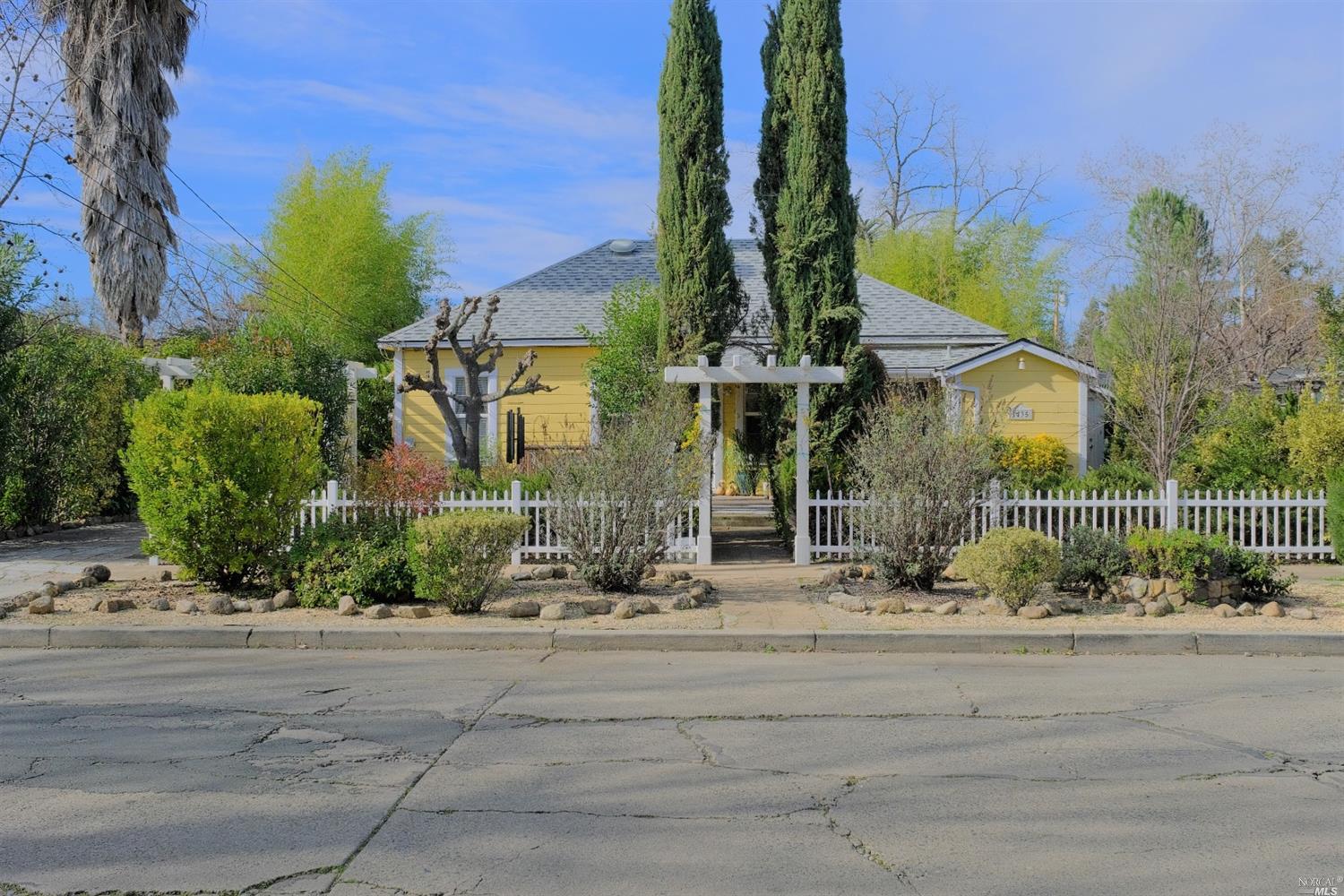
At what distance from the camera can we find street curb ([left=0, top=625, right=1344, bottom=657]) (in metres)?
8.80

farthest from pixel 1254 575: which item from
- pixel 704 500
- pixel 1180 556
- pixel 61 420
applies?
pixel 61 420

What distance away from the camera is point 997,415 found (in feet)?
38.4

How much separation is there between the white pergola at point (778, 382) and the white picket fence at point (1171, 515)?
28 cm

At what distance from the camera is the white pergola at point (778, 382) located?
1368 cm

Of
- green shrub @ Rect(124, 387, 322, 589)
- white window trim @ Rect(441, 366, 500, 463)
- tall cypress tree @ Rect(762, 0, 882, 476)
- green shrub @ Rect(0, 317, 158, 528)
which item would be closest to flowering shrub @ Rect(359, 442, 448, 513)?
green shrub @ Rect(124, 387, 322, 589)

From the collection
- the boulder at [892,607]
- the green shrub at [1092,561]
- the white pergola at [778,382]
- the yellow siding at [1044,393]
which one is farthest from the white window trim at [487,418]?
the green shrub at [1092,561]

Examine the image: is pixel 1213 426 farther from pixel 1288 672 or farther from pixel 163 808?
pixel 163 808

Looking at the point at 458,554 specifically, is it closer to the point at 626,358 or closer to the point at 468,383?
the point at 468,383

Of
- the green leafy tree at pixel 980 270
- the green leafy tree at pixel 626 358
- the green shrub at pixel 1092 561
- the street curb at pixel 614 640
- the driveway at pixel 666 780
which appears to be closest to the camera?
the driveway at pixel 666 780

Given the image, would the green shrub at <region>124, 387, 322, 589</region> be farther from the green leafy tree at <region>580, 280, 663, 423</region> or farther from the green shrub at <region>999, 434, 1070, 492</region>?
the green shrub at <region>999, 434, 1070, 492</region>

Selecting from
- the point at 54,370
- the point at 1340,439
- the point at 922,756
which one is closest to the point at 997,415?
the point at 1340,439

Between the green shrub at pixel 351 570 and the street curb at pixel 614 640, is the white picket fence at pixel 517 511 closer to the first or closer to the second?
the green shrub at pixel 351 570

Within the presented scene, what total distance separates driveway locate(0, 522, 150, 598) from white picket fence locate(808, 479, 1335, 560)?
8.63m

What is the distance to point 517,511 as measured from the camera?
13211mm
